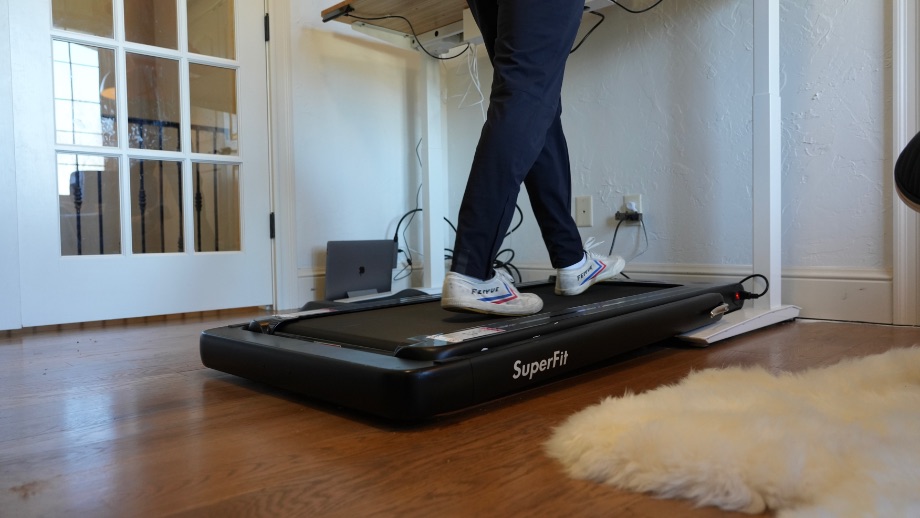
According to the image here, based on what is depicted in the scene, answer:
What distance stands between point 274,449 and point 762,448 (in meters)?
0.58

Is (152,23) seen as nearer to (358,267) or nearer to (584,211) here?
(358,267)

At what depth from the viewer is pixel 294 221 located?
2.64m

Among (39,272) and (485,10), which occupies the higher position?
(485,10)

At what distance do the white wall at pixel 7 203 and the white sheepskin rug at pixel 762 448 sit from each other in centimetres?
199

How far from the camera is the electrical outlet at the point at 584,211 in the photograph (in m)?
2.52

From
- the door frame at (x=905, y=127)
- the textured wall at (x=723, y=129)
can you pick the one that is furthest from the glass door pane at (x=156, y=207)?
the door frame at (x=905, y=127)

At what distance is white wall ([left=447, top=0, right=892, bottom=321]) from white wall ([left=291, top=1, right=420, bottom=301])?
2.76 feet

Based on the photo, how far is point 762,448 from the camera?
643mm

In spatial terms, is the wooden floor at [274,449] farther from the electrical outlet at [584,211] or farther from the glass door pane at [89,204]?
the electrical outlet at [584,211]

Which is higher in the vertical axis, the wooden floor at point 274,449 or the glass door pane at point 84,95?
the glass door pane at point 84,95

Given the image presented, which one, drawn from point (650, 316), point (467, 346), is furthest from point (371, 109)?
point (467, 346)

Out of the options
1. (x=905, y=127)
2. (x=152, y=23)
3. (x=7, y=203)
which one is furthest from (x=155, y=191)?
(x=905, y=127)

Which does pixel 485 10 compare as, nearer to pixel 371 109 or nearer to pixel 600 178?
pixel 600 178

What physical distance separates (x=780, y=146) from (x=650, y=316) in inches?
37.9
